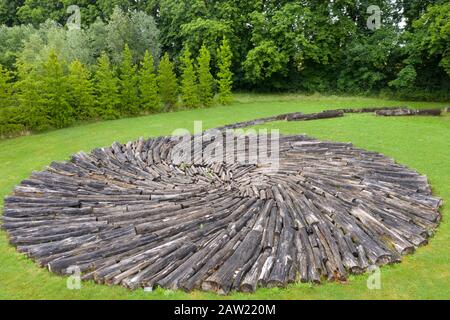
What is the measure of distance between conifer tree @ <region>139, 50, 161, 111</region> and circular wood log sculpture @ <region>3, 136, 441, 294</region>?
1511 cm

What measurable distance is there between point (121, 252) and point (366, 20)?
37.4m

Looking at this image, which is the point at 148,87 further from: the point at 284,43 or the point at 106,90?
the point at 284,43

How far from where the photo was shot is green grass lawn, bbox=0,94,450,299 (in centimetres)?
915

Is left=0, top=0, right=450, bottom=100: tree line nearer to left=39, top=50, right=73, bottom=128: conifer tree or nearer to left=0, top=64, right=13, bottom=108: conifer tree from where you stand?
left=39, top=50, right=73, bottom=128: conifer tree

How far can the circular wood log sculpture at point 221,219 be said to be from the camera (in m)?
9.80

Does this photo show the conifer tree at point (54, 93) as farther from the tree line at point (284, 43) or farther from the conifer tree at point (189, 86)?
the conifer tree at point (189, 86)

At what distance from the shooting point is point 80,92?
93.0 feet

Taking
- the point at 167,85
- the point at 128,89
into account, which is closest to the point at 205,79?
the point at 167,85

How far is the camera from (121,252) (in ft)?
34.9

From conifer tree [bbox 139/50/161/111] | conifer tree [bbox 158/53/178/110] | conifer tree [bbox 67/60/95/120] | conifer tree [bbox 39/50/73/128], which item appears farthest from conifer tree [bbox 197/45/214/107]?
conifer tree [bbox 39/50/73/128]

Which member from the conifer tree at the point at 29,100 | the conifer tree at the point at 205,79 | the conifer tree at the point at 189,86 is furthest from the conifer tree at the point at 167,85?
the conifer tree at the point at 29,100

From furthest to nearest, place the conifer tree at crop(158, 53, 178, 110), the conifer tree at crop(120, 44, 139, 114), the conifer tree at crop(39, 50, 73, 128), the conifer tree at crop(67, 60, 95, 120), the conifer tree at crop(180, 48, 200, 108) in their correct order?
the conifer tree at crop(180, 48, 200, 108) → the conifer tree at crop(158, 53, 178, 110) → the conifer tree at crop(120, 44, 139, 114) → the conifer tree at crop(67, 60, 95, 120) → the conifer tree at crop(39, 50, 73, 128)
